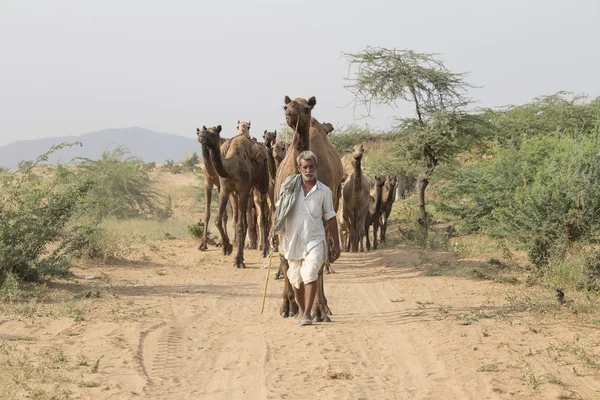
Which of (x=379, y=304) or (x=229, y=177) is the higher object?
(x=229, y=177)

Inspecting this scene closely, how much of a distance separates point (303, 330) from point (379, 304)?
2336 mm

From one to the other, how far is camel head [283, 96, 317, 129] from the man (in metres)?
0.85

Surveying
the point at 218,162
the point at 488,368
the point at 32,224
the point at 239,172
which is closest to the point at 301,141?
the point at 488,368

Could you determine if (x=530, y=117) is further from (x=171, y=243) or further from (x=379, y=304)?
(x=379, y=304)

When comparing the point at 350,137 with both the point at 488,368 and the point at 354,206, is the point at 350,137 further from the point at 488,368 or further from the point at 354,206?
the point at 488,368

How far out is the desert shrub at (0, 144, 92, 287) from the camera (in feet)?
32.5

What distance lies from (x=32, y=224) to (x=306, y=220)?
16.0ft

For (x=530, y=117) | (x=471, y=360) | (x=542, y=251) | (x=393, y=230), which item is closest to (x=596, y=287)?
(x=542, y=251)

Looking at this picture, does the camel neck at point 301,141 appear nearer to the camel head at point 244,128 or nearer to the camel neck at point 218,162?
the camel neck at point 218,162

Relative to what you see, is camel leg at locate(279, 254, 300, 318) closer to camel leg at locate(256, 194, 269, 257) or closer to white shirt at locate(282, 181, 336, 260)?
white shirt at locate(282, 181, 336, 260)

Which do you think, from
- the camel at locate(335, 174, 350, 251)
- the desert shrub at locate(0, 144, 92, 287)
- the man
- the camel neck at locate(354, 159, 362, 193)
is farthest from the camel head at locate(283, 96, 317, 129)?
the camel at locate(335, 174, 350, 251)

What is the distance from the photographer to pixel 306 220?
7680 mm

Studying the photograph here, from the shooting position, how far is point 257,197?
16.7m

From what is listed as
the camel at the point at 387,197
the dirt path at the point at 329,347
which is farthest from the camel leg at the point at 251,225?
the dirt path at the point at 329,347
